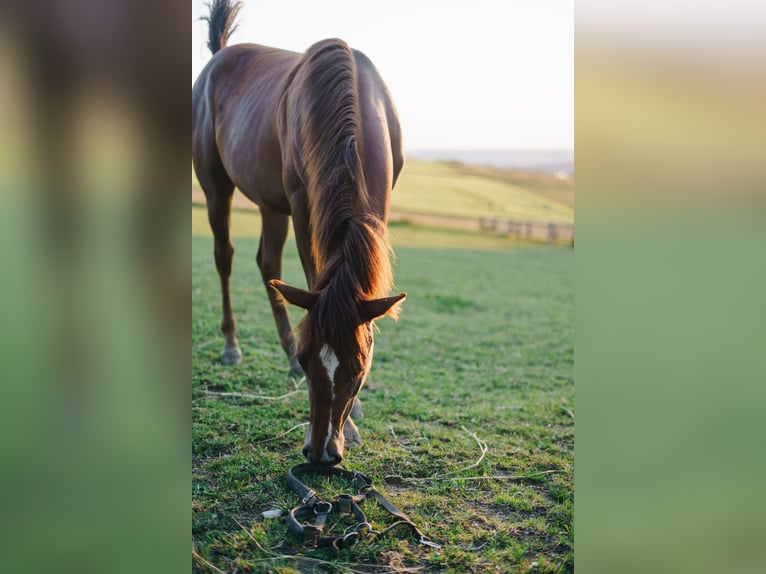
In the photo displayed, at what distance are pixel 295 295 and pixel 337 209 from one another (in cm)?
51

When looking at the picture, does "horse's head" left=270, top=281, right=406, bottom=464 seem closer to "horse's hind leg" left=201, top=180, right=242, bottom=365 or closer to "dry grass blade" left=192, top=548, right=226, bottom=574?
"dry grass blade" left=192, top=548, right=226, bottom=574

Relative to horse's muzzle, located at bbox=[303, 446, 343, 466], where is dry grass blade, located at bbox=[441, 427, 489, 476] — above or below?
below

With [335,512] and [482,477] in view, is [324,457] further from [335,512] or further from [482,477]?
[482,477]

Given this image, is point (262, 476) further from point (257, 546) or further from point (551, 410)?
point (551, 410)

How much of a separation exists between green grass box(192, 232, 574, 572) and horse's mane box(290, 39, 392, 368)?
3.10 feet

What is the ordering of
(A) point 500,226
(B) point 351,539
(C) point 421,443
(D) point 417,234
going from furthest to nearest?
(A) point 500,226 → (D) point 417,234 → (C) point 421,443 → (B) point 351,539

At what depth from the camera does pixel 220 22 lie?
5.63 meters

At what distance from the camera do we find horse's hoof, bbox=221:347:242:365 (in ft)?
16.5

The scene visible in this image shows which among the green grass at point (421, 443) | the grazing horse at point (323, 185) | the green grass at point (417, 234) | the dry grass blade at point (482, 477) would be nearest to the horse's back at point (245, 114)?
the grazing horse at point (323, 185)
